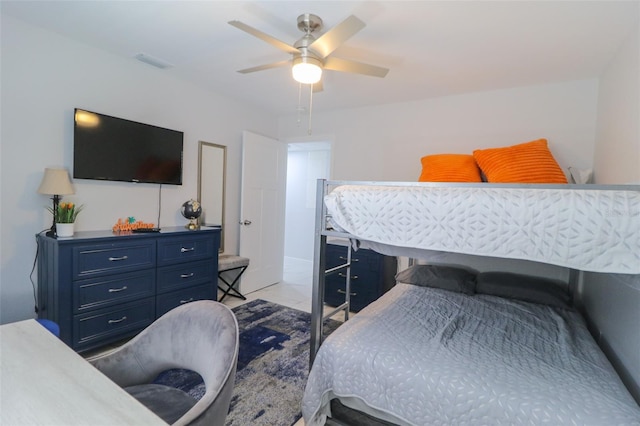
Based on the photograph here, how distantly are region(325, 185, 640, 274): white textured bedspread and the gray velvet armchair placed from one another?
805 mm

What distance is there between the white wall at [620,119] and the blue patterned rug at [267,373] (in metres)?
2.46

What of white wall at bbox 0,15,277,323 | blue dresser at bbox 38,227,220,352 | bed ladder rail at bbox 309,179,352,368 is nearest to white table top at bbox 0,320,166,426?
bed ladder rail at bbox 309,179,352,368

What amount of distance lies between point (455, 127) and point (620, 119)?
138 cm

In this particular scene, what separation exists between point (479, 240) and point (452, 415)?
29.2 inches

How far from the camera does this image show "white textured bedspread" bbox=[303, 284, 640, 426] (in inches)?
45.6

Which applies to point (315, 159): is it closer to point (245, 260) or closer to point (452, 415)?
point (245, 260)

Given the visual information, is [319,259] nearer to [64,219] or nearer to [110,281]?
[110,281]

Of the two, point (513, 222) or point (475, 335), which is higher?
point (513, 222)

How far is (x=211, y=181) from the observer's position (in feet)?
11.8

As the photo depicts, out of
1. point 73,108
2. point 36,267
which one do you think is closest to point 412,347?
point 36,267

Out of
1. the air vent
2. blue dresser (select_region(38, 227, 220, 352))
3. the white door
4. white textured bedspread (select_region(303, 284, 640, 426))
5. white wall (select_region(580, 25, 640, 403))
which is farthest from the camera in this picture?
the white door

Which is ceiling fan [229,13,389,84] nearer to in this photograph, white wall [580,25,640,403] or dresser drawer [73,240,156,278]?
white wall [580,25,640,403]

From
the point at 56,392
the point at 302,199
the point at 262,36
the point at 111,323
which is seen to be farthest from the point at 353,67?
the point at 302,199

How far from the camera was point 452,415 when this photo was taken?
48.9 inches
